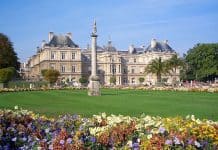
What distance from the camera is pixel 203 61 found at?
74500 millimetres


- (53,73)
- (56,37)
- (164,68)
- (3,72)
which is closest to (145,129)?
(3,72)

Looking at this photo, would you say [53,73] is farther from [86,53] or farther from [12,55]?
[86,53]

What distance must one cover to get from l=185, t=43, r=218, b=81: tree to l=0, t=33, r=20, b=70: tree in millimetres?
33620

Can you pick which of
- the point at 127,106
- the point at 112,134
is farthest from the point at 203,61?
the point at 112,134

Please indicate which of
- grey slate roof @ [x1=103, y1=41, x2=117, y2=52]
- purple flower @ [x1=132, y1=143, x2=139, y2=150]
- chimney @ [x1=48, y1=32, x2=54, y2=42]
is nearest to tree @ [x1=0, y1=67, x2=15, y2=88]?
purple flower @ [x1=132, y1=143, x2=139, y2=150]

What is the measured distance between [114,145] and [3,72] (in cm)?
4099

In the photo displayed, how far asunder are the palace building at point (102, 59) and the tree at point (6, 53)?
2689 centimetres

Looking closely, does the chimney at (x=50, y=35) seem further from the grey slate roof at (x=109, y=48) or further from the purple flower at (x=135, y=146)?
the purple flower at (x=135, y=146)

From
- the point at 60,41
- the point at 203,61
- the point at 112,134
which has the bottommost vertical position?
the point at 112,134

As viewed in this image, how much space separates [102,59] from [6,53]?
145ft

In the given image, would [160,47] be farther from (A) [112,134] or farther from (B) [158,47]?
(A) [112,134]

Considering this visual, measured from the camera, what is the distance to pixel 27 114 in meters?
9.20

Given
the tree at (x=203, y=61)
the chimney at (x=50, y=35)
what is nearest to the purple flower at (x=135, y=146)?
the tree at (x=203, y=61)

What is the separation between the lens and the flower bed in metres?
5.78
